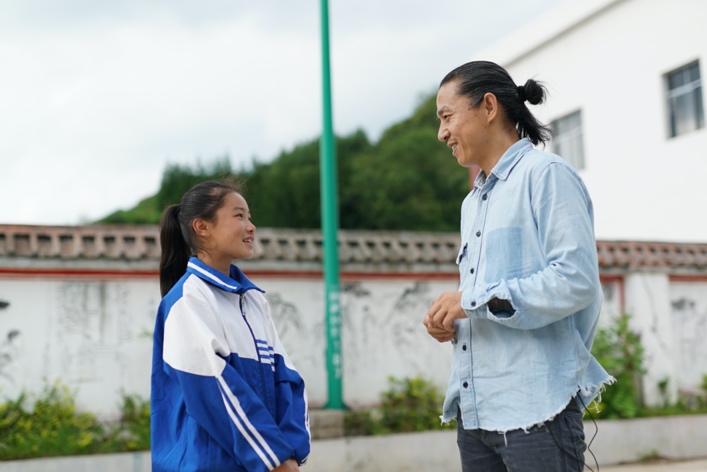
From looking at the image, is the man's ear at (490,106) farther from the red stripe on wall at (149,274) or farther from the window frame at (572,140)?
the window frame at (572,140)

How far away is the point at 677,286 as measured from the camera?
8836mm

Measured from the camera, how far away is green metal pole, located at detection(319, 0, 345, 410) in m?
6.99

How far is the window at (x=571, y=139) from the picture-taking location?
1412 cm

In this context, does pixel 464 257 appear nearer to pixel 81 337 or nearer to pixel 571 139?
pixel 81 337

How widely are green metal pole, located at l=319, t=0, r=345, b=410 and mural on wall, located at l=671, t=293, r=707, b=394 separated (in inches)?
161

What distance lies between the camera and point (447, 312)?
1943mm

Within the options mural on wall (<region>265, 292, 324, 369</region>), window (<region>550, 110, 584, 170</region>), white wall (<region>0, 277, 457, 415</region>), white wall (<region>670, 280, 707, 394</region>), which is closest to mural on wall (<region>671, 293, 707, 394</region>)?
white wall (<region>670, 280, 707, 394</region>)

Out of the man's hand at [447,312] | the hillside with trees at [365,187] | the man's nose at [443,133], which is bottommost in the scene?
the man's hand at [447,312]

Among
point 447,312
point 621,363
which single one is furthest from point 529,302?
point 621,363

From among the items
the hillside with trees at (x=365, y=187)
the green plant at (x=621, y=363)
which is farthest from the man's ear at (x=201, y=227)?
the hillside with trees at (x=365, y=187)

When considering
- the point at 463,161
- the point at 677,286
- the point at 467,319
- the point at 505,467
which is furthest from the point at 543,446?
the point at 677,286

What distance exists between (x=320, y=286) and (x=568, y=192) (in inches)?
228

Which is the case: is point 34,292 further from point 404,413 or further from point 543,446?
point 543,446

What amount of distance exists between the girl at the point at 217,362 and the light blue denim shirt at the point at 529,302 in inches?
20.8
